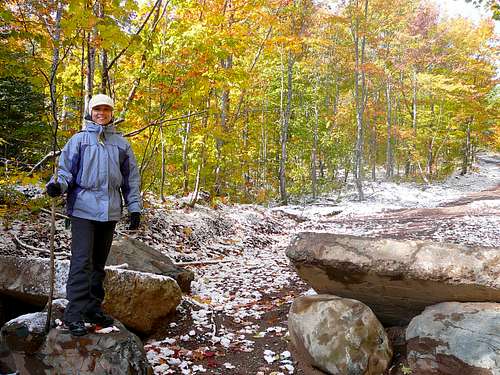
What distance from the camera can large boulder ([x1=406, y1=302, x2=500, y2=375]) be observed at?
306cm

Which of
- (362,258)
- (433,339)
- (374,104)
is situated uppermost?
(374,104)

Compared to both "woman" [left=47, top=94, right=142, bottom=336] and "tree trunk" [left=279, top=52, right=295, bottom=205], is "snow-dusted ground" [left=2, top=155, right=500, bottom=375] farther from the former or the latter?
"tree trunk" [left=279, top=52, right=295, bottom=205]

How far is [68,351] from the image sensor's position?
3217 millimetres

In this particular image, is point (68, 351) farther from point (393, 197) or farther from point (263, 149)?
point (263, 149)

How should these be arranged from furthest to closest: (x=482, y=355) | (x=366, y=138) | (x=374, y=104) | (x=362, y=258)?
1. (x=366, y=138)
2. (x=374, y=104)
3. (x=362, y=258)
4. (x=482, y=355)

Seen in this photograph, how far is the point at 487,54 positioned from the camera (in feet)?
92.8

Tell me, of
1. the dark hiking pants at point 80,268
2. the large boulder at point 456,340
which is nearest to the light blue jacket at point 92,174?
the dark hiking pants at point 80,268

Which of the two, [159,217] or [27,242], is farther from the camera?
[159,217]

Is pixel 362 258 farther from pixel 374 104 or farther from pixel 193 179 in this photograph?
pixel 374 104

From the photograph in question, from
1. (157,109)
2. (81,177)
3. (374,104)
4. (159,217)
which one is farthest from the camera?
(374,104)

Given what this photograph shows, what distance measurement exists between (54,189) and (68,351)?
1443 mm

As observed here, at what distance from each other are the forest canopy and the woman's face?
0.97 meters

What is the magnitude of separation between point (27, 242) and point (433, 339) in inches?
241

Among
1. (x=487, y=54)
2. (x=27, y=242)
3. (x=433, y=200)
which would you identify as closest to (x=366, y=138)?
(x=487, y=54)
